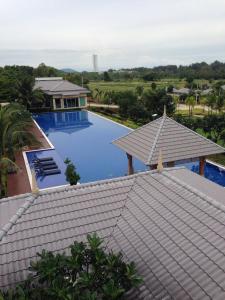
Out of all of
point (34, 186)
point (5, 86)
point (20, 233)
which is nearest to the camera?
point (20, 233)

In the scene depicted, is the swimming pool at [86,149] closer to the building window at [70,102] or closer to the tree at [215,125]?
the building window at [70,102]

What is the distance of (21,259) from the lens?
666 cm

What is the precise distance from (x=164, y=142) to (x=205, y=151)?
207 cm

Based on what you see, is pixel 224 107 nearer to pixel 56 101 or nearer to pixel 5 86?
pixel 56 101

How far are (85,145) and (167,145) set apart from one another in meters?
13.8

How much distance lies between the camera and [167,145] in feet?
49.8

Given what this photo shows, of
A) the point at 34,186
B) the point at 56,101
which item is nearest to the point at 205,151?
the point at 34,186

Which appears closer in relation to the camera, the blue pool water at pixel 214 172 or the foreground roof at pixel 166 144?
the foreground roof at pixel 166 144

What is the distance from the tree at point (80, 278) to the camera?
188 inches

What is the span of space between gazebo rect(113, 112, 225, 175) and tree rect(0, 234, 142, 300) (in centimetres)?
892

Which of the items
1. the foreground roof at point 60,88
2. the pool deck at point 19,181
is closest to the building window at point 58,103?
the foreground roof at point 60,88

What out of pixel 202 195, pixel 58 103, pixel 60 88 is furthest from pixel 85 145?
pixel 202 195

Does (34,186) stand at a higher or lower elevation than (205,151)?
higher

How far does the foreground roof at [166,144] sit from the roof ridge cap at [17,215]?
6987mm
